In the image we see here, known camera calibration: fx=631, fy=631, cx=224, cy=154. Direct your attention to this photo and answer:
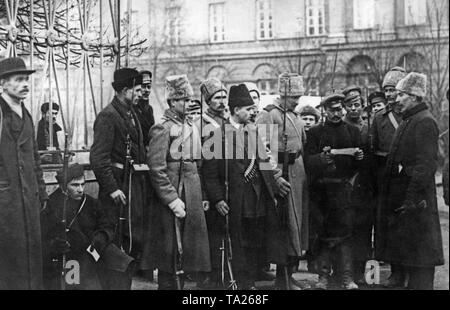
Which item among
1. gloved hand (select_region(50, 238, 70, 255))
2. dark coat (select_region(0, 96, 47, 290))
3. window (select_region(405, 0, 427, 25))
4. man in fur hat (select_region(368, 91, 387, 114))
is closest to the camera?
dark coat (select_region(0, 96, 47, 290))

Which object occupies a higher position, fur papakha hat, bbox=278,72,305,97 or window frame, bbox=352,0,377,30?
window frame, bbox=352,0,377,30

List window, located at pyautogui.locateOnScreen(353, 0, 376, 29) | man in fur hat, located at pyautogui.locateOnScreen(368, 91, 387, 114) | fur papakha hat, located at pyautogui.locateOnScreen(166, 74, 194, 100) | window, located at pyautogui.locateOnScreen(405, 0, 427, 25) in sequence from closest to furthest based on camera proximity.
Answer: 1. fur papakha hat, located at pyautogui.locateOnScreen(166, 74, 194, 100)
2. man in fur hat, located at pyautogui.locateOnScreen(368, 91, 387, 114)
3. window, located at pyautogui.locateOnScreen(353, 0, 376, 29)
4. window, located at pyautogui.locateOnScreen(405, 0, 427, 25)

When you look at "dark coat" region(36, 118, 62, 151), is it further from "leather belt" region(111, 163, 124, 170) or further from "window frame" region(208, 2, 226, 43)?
"window frame" region(208, 2, 226, 43)

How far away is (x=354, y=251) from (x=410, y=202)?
873mm

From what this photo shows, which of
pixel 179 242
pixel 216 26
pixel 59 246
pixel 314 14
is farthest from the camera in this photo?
pixel 314 14

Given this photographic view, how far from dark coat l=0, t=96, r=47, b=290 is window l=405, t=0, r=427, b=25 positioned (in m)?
5.41

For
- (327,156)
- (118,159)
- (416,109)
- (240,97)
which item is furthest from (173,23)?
(416,109)

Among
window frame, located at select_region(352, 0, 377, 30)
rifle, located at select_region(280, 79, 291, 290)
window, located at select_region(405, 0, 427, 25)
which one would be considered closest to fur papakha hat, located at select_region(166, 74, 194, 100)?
rifle, located at select_region(280, 79, 291, 290)

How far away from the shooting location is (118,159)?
4.77 metres

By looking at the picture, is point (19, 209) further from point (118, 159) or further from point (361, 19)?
point (361, 19)

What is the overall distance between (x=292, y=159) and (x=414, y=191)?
42.1 inches

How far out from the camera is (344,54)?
31.6 ft

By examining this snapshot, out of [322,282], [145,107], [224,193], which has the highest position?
[145,107]

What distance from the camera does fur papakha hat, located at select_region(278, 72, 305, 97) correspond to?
219 inches
